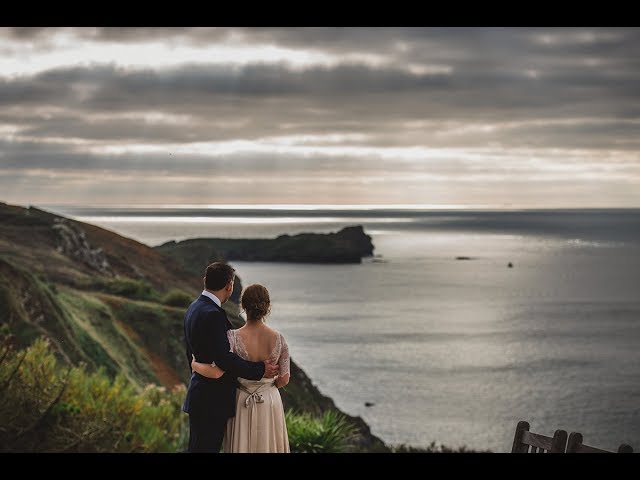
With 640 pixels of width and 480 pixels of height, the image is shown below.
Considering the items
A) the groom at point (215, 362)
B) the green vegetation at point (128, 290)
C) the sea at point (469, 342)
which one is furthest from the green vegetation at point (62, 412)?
the sea at point (469, 342)

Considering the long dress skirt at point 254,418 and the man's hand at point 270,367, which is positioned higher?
the man's hand at point 270,367

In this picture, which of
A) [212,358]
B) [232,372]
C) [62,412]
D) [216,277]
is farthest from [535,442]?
[62,412]

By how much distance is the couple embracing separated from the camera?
15.7ft

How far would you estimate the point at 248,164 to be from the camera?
91188mm

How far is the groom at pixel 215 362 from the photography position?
477 centimetres

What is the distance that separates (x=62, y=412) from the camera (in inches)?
Result: 345

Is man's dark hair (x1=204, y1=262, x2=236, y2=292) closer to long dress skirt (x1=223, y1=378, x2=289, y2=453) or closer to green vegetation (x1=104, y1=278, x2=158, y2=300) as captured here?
long dress skirt (x1=223, y1=378, x2=289, y2=453)

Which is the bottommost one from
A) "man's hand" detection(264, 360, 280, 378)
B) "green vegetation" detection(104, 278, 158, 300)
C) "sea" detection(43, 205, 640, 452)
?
"sea" detection(43, 205, 640, 452)

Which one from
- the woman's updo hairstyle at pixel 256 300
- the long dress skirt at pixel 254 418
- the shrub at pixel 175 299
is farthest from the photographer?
the shrub at pixel 175 299

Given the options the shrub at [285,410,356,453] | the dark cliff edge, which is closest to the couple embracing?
the shrub at [285,410,356,453]

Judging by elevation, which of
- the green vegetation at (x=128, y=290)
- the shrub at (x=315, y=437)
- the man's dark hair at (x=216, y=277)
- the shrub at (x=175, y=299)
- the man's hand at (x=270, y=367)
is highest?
the man's dark hair at (x=216, y=277)

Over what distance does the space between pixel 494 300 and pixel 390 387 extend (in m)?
44.8

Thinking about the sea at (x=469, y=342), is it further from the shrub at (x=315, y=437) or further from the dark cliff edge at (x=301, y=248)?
the shrub at (x=315, y=437)

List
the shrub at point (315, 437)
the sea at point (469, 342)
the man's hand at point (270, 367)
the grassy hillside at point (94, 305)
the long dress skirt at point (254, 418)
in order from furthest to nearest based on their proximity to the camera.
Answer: the sea at point (469, 342) → the grassy hillside at point (94, 305) → the shrub at point (315, 437) → the long dress skirt at point (254, 418) → the man's hand at point (270, 367)
